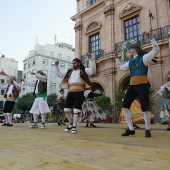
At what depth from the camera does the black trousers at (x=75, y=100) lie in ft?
16.7

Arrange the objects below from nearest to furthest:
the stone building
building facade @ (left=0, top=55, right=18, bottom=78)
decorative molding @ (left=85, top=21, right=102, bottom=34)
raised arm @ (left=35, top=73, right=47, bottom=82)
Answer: raised arm @ (left=35, top=73, right=47, bottom=82) < the stone building < decorative molding @ (left=85, top=21, right=102, bottom=34) < building facade @ (left=0, top=55, right=18, bottom=78)

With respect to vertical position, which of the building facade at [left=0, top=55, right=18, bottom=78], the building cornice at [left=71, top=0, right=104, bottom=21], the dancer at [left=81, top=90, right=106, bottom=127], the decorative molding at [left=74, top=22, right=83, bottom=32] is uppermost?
the building facade at [left=0, top=55, right=18, bottom=78]

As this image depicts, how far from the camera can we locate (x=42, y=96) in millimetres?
6891

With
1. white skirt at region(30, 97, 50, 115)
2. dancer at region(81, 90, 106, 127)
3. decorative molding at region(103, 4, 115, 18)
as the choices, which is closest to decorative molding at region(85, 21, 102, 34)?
decorative molding at region(103, 4, 115, 18)

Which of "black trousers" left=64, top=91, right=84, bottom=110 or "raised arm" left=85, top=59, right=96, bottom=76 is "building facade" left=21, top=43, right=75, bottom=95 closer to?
"black trousers" left=64, top=91, right=84, bottom=110

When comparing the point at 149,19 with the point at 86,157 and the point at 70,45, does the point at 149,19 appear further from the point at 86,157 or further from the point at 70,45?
the point at 70,45

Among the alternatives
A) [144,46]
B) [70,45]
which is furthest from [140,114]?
[70,45]

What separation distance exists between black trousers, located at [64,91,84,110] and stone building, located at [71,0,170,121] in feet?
28.4

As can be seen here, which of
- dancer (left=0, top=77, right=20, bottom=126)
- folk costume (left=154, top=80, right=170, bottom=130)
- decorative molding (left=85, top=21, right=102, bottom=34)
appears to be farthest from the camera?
decorative molding (left=85, top=21, right=102, bottom=34)

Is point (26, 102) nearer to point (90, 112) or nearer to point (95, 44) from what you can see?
point (95, 44)

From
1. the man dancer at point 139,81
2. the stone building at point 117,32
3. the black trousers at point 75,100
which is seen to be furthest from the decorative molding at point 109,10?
the man dancer at point 139,81

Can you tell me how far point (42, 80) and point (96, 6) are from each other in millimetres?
13390

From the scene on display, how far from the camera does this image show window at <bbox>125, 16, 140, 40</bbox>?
50.3 ft

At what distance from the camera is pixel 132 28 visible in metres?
15.6
